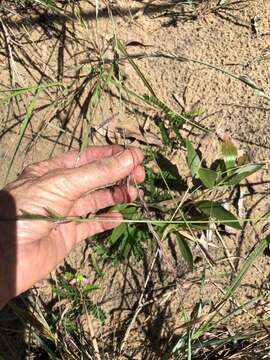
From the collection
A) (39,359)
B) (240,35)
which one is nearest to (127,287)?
(39,359)

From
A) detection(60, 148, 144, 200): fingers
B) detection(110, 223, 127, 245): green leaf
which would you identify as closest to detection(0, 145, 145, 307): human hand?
detection(60, 148, 144, 200): fingers

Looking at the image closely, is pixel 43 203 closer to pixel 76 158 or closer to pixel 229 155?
pixel 76 158

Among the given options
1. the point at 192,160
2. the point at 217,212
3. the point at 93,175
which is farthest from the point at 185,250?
the point at 93,175

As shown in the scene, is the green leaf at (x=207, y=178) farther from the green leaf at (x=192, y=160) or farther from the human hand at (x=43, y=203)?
the human hand at (x=43, y=203)

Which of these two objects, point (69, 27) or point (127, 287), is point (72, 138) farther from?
point (127, 287)

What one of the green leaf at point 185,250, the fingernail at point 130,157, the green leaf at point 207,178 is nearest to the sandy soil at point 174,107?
the green leaf at point 185,250
